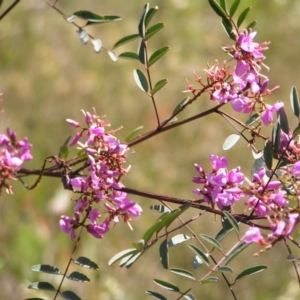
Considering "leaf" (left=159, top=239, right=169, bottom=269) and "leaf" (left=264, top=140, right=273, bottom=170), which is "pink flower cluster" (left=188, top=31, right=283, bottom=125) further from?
"leaf" (left=159, top=239, right=169, bottom=269)

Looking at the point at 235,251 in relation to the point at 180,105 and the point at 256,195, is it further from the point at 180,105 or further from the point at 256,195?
the point at 180,105

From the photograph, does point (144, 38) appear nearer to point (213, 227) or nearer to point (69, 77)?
point (213, 227)

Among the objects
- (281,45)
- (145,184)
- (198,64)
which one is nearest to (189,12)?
(198,64)

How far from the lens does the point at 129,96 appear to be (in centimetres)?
232

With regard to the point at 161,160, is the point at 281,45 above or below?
above

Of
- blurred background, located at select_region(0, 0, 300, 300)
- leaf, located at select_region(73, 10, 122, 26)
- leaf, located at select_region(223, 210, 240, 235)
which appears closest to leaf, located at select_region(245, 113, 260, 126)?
leaf, located at select_region(223, 210, 240, 235)

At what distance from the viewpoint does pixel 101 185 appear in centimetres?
61

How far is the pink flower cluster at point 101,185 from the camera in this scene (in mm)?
611

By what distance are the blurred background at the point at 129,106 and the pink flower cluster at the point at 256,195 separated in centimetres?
108

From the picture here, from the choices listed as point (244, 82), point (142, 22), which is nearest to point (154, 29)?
point (142, 22)

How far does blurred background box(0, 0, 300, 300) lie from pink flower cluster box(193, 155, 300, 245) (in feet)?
3.53

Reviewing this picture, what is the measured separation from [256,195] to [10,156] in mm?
294

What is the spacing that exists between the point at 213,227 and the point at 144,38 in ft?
4.93

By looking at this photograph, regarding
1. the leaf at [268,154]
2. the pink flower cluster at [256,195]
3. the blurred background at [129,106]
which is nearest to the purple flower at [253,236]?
the pink flower cluster at [256,195]
